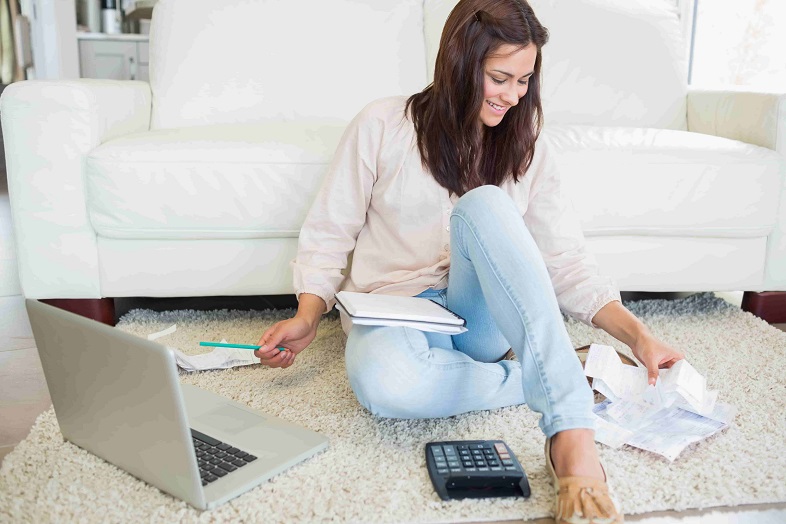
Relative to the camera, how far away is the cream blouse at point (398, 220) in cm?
132

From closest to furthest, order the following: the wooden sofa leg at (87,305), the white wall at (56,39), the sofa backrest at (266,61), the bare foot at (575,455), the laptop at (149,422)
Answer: the laptop at (149,422) → the bare foot at (575,455) → the wooden sofa leg at (87,305) → the sofa backrest at (266,61) → the white wall at (56,39)

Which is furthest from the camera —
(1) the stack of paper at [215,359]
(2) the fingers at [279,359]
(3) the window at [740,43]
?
(3) the window at [740,43]

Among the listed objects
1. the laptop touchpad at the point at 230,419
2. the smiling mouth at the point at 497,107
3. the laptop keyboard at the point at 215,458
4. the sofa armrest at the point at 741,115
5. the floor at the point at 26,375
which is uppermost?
the smiling mouth at the point at 497,107

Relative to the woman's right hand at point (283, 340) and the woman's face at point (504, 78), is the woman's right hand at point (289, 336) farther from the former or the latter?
the woman's face at point (504, 78)

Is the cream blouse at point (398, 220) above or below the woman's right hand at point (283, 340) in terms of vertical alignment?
above

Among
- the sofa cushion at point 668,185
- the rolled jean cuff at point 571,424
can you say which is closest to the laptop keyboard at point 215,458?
the rolled jean cuff at point 571,424

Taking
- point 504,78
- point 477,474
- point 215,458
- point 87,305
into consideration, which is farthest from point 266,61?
point 477,474

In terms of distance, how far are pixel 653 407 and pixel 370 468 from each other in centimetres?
49

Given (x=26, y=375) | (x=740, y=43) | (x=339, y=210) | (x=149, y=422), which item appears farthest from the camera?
(x=740, y=43)

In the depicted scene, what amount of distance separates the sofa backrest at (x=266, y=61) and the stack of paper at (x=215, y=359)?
78 centimetres

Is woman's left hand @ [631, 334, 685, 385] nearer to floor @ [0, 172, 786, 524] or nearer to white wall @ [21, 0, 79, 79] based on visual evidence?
floor @ [0, 172, 786, 524]

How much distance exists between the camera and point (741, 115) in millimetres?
1976

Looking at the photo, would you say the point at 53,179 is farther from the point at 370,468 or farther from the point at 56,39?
the point at 56,39

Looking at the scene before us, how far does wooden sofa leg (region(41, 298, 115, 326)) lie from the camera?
5.58ft
